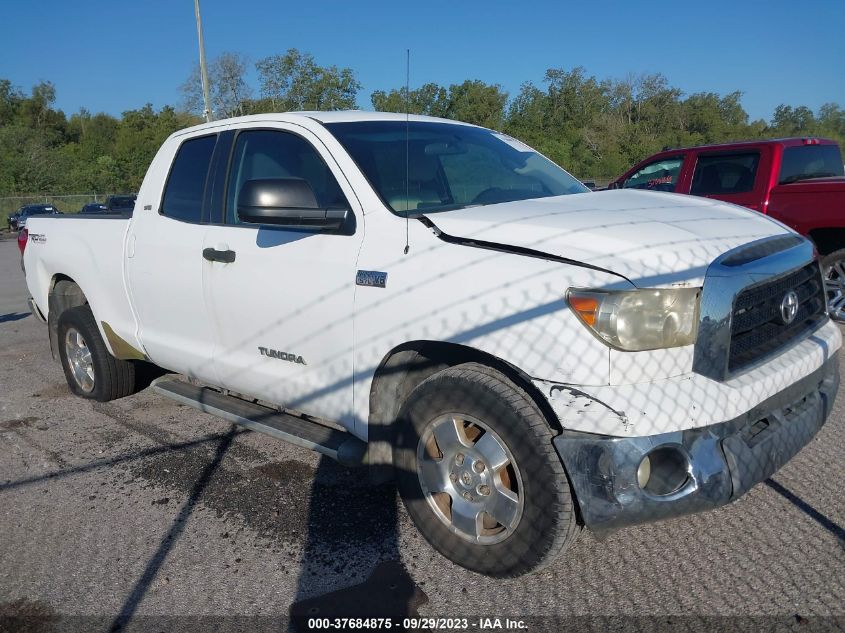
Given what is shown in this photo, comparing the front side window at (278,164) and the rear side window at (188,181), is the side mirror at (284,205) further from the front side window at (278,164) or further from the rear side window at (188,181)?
the rear side window at (188,181)

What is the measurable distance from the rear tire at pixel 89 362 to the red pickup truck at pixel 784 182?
6.22 meters

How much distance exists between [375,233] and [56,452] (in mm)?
2855

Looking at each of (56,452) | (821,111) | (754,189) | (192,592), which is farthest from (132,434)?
(821,111)

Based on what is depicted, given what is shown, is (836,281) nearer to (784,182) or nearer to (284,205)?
(784,182)

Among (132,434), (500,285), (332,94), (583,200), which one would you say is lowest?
(132,434)

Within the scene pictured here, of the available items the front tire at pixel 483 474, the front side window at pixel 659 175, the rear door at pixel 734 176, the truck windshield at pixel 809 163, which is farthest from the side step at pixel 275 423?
the truck windshield at pixel 809 163

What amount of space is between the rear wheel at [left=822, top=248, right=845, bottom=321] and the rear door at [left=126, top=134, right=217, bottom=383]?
245 inches

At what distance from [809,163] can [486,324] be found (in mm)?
6698

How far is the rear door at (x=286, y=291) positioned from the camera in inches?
129

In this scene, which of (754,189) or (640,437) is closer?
(640,437)

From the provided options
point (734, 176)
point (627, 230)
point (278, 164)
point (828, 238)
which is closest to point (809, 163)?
point (734, 176)

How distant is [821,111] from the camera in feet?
210

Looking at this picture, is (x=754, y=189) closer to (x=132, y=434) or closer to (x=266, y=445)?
(x=266, y=445)

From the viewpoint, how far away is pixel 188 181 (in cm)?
438
